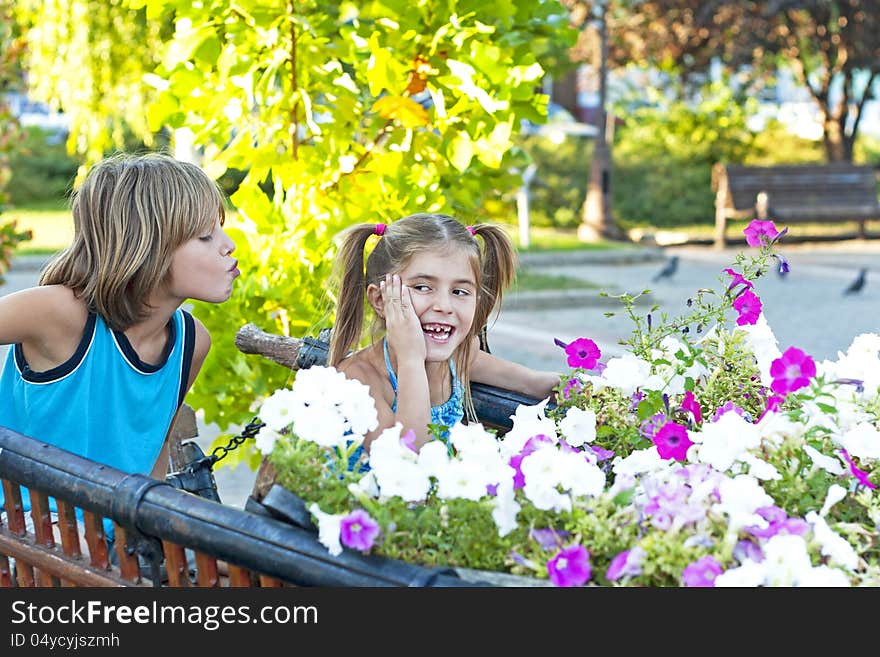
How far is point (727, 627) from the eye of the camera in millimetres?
1425

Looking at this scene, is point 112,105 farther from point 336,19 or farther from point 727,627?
point 727,627

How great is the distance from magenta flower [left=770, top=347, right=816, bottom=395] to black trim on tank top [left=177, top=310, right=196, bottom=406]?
1527mm

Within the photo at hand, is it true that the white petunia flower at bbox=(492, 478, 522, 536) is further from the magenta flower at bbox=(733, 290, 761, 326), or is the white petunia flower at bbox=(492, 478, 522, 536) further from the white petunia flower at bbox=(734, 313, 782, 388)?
the magenta flower at bbox=(733, 290, 761, 326)

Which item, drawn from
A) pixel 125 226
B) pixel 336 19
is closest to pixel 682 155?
pixel 336 19

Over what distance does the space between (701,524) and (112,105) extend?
1037cm

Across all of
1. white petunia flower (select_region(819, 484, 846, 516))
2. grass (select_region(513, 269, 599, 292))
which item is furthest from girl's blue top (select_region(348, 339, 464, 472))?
grass (select_region(513, 269, 599, 292))

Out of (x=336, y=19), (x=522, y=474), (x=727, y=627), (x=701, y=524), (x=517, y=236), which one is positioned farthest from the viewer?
(x=517, y=236)

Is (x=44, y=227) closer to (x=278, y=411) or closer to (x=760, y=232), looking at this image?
(x=760, y=232)

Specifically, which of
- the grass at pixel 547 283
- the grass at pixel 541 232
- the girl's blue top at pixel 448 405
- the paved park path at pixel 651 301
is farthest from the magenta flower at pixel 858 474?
Result: the grass at pixel 541 232

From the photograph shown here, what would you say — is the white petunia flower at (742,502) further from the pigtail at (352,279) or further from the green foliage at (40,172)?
the green foliage at (40,172)

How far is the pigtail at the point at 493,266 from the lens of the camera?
9.15 ft

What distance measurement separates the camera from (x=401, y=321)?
249 centimetres

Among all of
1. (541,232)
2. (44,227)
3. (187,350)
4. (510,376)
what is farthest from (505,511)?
(44,227)

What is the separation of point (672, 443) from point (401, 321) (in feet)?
2.74
